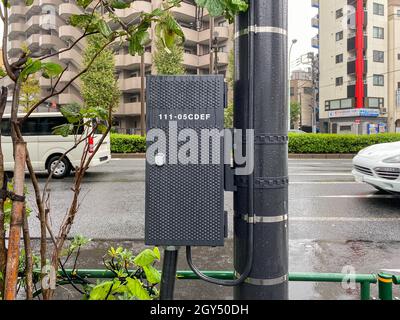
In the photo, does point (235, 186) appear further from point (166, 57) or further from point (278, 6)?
point (166, 57)

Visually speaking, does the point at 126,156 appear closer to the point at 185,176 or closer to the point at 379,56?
the point at 185,176

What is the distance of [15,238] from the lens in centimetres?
131

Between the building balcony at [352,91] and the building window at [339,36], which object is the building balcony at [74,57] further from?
the building window at [339,36]

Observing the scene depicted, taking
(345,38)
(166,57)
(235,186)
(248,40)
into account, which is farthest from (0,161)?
(345,38)

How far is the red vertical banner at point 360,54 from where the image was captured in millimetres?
36562

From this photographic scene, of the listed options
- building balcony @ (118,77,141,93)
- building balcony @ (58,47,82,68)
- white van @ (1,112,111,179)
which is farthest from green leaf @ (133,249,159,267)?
building balcony @ (58,47,82,68)

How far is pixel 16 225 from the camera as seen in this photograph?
4.34 ft

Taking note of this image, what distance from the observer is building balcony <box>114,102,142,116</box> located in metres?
33.6

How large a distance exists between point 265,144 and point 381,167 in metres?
5.35

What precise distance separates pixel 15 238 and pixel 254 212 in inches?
37.8

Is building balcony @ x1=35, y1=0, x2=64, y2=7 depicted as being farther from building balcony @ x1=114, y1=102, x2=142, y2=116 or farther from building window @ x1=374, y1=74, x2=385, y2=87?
building window @ x1=374, y1=74, x2=385, y2=87

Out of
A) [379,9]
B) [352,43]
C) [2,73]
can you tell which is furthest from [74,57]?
[2,73]

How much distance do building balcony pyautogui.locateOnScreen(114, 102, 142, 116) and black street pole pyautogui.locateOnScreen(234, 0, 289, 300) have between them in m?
32.3
